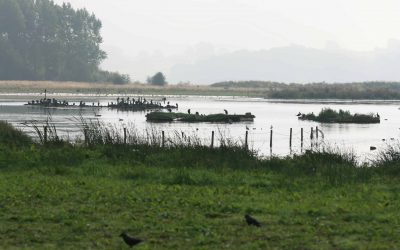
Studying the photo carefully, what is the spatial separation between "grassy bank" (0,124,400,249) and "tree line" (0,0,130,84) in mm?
165701

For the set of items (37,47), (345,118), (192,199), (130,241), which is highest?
(37,47)

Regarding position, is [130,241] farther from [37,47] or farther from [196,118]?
[37,47]

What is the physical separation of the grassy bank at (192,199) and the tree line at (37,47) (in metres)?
166

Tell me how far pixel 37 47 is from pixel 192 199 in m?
180

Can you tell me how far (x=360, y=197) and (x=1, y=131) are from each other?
991 inches

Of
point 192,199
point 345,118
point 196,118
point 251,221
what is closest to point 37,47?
Result: point 196,118

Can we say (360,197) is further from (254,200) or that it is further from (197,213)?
(197,213)

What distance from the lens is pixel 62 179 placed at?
2138 centimetres

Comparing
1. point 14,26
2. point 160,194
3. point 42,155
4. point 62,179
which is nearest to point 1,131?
point 42,155

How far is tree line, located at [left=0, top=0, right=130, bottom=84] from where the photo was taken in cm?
18700

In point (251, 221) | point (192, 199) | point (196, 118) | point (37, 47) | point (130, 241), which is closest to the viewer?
point (130, 241)

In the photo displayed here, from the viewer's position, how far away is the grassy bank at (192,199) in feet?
42.9

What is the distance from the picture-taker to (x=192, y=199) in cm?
1738

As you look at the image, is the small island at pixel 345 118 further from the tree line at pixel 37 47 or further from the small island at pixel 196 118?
the tree line at pixel 37 47
